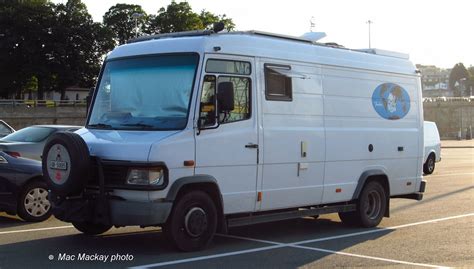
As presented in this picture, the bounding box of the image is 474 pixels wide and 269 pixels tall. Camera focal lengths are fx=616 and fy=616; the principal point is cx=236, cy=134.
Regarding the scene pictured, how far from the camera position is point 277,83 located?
8773 millimetres

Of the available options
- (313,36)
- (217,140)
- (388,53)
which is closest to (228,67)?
(217,140)

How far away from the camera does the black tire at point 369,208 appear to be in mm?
10211

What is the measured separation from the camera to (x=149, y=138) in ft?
24.3

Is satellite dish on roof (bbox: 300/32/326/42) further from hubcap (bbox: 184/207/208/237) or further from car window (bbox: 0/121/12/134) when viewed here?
car window (bbox: 0/121/12/134)

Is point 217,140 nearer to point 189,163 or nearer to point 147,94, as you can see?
point 189,163

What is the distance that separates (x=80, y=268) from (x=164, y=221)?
110 centimetres

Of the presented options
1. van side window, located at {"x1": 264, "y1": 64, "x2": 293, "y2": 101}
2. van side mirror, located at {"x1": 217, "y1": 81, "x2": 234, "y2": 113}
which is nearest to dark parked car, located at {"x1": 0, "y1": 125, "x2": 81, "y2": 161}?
van side window, located at {"x1": 264, "y1": 64, "x2": 293, "y2": 101}

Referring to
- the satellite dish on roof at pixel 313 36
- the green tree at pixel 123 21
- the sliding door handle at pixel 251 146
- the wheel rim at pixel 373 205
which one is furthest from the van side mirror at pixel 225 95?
the green tree at pixel 123 21

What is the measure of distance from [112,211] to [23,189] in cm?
379

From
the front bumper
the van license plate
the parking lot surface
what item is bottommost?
the parking lot surface

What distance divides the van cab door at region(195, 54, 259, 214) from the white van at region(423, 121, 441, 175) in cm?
1573

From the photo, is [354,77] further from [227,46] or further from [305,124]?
[227,46]

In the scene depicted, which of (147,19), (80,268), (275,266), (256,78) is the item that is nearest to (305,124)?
(256,78)

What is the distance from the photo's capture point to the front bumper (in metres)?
7.21
